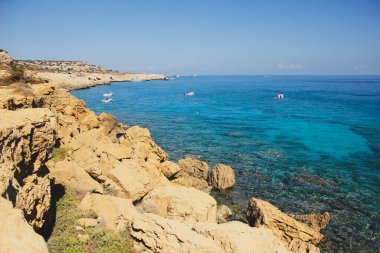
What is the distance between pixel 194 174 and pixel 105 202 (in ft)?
50.4

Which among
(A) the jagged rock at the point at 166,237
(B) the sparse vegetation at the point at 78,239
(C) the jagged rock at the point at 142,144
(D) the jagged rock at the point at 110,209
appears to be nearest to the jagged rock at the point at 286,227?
(A) the jagged rock at the point at 166,237

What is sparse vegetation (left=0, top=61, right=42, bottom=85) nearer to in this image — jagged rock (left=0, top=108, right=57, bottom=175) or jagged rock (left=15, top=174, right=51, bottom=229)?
jagged rock (left=0, top=108, right=57, bottom=175)

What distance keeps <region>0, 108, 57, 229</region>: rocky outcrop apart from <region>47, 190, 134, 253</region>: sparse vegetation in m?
1.05

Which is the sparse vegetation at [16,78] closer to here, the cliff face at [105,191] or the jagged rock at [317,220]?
the cliff face at [105,191]

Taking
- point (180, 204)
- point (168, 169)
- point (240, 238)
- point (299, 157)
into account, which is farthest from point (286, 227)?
point (299, 157)

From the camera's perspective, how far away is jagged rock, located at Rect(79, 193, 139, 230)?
497 inches

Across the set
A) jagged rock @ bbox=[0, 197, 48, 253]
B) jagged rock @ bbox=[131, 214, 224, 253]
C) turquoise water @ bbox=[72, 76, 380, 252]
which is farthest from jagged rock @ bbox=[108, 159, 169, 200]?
jagged rock @ bbox=[0, 197, 48, 253]

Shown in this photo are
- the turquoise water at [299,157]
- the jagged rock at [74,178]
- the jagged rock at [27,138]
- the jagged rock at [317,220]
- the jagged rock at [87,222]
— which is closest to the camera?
the jagged rock at [27,138]

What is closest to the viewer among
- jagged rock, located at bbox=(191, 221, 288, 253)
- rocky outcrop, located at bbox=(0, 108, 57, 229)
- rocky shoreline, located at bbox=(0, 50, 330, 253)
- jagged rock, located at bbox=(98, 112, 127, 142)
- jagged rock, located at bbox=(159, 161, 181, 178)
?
rocky outcrop, located at bbox=(0, 108, 57, 229)

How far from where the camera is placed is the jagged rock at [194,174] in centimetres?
2600

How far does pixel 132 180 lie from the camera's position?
1816 centimetres

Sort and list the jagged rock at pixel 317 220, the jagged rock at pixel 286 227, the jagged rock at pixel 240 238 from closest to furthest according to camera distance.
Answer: the jagged rock at pixel 240 238
the jagged rock at pixel 286 227
the jagged rock at pixel 317 220

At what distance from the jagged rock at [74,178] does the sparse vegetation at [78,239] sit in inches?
69.7

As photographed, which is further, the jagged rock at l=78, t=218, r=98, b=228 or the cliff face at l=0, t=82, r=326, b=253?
the jagged rock at l=78, t=218, r=98, b=228
